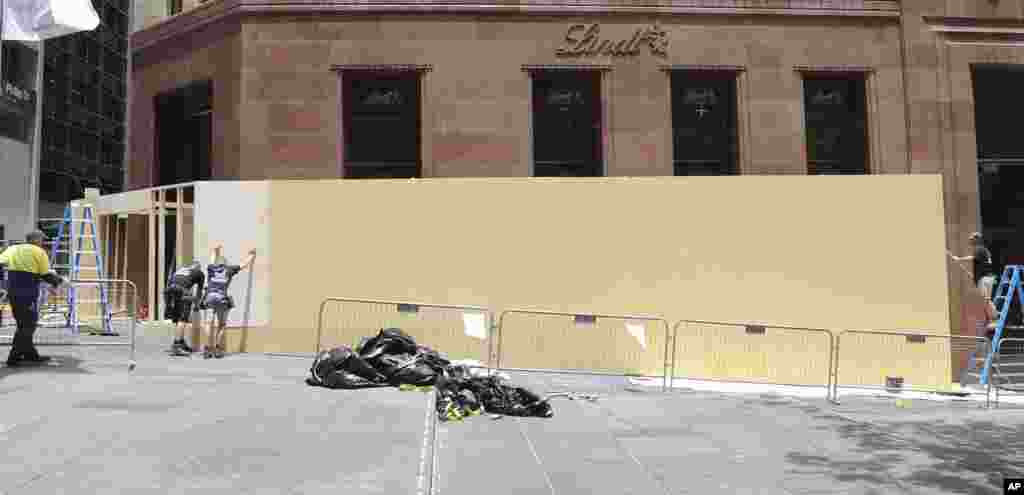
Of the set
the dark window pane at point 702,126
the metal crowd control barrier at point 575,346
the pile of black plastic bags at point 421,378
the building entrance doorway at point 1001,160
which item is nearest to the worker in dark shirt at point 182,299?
the pile of black plastic bags at point 421,378

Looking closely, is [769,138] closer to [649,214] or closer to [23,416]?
[649,214]

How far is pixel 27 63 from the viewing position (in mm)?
25094

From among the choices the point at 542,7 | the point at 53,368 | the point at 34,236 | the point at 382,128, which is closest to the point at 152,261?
the point at 34,236

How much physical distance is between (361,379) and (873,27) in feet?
47.7

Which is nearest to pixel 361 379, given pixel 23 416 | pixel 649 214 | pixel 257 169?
pixel 23 416

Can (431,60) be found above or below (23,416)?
above

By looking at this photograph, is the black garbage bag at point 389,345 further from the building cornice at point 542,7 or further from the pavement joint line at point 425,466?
the building cornice at point 542,7

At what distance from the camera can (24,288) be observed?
1048 cm

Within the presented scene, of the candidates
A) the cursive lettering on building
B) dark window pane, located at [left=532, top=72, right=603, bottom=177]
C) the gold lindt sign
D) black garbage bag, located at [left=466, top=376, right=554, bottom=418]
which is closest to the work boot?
black garbage bag, located at [left=466, top=376, right=554, bottom=418]

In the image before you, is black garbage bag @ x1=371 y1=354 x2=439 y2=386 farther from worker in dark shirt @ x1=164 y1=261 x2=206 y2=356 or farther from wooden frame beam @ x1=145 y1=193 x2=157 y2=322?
wooden frame beam @ x1=145 y1=193 x2=157 y2=322

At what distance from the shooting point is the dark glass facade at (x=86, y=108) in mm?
43906

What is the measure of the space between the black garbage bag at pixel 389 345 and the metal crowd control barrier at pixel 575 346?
2284 millimetres

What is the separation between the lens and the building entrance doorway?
1869 cm

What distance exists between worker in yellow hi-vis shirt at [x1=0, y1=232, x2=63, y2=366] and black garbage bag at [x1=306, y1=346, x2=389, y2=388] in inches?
156
